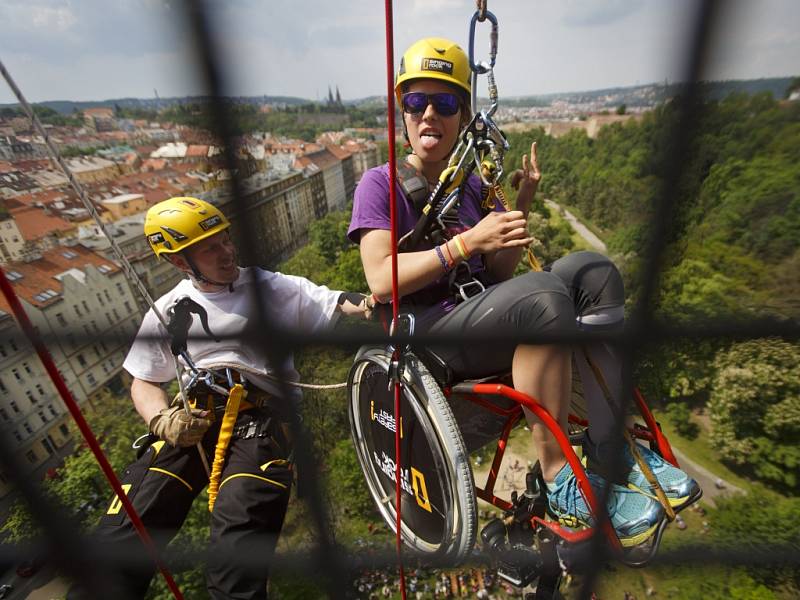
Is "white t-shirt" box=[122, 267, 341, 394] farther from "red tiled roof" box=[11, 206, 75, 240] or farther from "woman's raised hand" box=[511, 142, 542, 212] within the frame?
"woman's raised hand" box=[511, 142, 542, 212]

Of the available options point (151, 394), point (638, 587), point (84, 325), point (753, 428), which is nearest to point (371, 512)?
point (638, 587)

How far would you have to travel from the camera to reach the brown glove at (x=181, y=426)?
0.99m

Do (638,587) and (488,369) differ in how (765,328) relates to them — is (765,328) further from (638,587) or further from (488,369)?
(638,587)

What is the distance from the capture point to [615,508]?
768 millimetres

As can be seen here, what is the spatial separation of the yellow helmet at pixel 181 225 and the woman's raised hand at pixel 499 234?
0.64 metres

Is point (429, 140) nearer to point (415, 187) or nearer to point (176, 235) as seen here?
point (415, 187)

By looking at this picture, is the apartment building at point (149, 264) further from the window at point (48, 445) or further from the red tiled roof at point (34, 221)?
the window at point (48, 445)

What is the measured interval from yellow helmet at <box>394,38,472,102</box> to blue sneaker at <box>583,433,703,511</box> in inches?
33.0

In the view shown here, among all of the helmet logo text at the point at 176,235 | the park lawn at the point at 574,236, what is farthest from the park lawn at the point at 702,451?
the helmet logo text at the point at 176,235

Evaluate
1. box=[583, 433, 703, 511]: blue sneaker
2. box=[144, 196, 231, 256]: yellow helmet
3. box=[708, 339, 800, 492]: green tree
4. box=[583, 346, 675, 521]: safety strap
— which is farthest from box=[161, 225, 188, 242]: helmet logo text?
box=[708, 339, 800, 492]: green tree

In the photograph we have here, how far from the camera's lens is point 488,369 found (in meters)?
0.82

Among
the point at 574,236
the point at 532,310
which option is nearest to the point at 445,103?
the point at 532,310

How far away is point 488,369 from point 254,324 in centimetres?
46

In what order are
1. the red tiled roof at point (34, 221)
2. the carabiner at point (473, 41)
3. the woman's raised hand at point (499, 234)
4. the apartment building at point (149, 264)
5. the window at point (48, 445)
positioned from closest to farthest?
the carabiner at point (473, 41) < the woman's raised hand at point (499, 234) < the red tiled roof at point (34, 221) < the apartment building at point (149, 264) < the window at point (48, 445)
